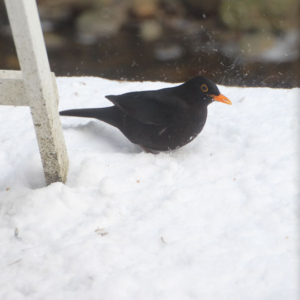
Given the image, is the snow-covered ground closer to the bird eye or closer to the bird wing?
the bird wing

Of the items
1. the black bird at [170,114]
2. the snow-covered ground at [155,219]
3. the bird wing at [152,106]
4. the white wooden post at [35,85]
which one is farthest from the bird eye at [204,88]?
the white wooden post at [35,85]

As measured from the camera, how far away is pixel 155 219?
182 cm

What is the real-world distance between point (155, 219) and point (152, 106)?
89 cm

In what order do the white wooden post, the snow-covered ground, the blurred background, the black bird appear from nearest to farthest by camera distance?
the snow-covered ground, the white wooden post, the black bird, the blurred background

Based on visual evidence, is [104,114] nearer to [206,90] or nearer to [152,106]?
[152,106]

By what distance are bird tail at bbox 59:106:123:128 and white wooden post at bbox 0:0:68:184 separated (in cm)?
73

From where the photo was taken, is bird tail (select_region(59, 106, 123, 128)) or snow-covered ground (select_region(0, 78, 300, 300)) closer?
snow-covered ground (select_region(0, 78, 300, 300))

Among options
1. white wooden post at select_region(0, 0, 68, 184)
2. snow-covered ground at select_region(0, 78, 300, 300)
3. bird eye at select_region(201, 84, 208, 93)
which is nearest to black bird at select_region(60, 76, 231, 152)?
bird eye at select_region(201, 84, 208, 93)

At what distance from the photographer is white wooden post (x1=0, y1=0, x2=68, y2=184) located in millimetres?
1573

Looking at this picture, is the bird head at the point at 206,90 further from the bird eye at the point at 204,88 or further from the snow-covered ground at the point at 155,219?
the snow-covered ground at the point at 155,219

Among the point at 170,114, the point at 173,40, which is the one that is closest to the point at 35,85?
the point at 170,114

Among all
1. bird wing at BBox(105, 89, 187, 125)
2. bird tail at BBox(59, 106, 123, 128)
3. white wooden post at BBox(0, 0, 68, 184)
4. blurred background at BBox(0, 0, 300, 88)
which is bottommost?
blurred background at BBox(0, 0, 300, 88)

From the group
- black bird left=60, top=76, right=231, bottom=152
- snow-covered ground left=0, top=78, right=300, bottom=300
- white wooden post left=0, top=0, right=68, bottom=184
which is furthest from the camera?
black bird left=60, top=76, right=231, bottom=152

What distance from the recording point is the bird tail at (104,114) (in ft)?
8.71
